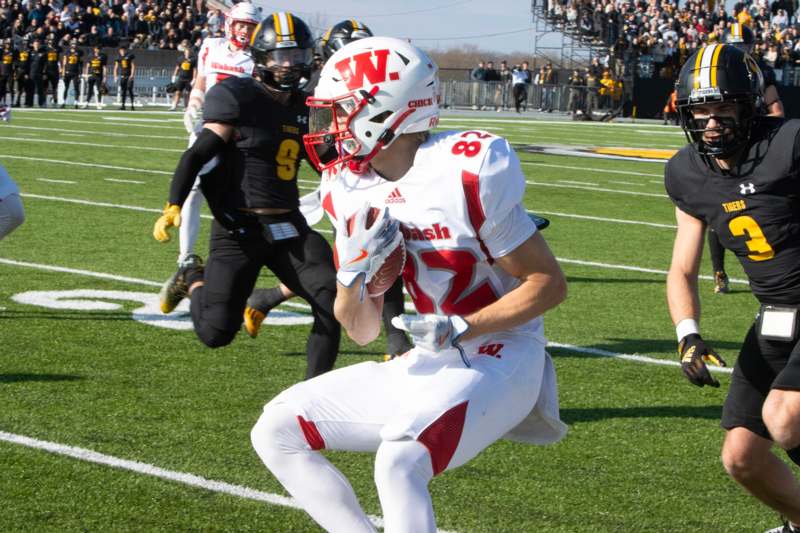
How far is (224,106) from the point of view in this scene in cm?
589

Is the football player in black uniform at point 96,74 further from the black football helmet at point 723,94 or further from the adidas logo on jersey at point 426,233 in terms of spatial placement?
the adidas logo on jersey at point 426,233

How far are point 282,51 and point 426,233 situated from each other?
2573mm

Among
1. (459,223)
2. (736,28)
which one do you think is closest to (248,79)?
(459,223)

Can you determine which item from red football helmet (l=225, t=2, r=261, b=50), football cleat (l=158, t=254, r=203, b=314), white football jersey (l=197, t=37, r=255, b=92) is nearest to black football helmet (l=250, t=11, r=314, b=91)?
football cleat (l=158, t=254, r=203, b=314)

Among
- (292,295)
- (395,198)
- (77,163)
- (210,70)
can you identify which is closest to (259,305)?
(292,295)

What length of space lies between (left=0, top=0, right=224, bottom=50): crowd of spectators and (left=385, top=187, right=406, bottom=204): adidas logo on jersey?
3310 centimetres

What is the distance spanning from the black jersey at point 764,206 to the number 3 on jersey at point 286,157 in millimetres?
2378

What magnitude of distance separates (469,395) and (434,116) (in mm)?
854

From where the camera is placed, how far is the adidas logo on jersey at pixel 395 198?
3477 mm

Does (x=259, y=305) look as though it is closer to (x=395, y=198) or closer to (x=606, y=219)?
(x=395, y=198)

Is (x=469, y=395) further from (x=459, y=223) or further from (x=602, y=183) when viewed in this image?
(x=602, y=183)

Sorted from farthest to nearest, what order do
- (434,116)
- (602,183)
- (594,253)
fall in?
(602,183)
(594,253)
(434,116)

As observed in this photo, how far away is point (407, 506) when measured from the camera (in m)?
3.08

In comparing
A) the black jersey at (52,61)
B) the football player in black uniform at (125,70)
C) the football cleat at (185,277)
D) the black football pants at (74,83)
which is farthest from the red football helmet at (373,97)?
the black football pants at (74,83)
